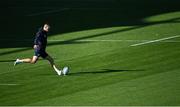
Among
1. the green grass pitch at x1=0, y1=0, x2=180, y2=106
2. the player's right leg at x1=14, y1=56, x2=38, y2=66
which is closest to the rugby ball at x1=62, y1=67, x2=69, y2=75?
the green grass pitch at x1=0, y1=0, x2=180, y2=106

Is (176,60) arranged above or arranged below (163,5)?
below

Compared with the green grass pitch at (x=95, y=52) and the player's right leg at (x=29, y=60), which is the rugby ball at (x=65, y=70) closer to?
the green grass pitch at (x=95, y=52)

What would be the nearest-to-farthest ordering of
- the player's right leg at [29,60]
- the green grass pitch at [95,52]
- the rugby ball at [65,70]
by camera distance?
the green grass pitch at [95,52]
the rugby ball at [65,70]
the player's right leg at [29,60]

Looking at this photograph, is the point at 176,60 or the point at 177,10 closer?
the point at 176,60

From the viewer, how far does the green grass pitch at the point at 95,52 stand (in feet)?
87.1

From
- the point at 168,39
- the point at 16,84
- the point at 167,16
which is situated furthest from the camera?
the point at 167,16

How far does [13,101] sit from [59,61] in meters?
7.92

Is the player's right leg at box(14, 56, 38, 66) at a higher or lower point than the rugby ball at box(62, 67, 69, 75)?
higher

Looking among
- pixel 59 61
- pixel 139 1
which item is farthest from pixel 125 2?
pixel 59 61

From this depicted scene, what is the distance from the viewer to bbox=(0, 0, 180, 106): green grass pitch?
1045 inches

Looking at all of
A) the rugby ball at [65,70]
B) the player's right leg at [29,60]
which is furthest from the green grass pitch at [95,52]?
the player's right leg at [29,60]

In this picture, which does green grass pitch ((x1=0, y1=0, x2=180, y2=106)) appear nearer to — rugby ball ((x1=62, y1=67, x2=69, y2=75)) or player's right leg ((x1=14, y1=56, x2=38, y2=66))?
rugby ball ((x1=62, y1=67, x2=69, y2=75))

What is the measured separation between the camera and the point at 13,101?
26.1 meters

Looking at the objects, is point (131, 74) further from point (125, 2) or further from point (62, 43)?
point (125, 2)
